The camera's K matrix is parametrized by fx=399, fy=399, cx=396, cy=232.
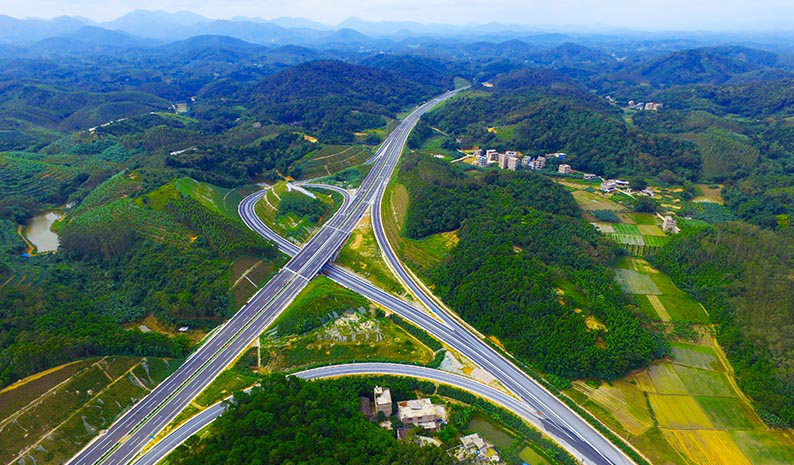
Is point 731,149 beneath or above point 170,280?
above

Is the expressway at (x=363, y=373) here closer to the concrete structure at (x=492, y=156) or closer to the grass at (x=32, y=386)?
the grass at (x=32, y=386)

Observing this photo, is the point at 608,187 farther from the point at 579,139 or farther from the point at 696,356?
the point at 696,356

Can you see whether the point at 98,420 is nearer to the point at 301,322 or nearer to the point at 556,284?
the point at 301,322

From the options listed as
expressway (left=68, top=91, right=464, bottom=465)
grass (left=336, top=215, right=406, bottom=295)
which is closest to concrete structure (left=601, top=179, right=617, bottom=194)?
expressway (left=68, top=91, right=464, bottom=465)

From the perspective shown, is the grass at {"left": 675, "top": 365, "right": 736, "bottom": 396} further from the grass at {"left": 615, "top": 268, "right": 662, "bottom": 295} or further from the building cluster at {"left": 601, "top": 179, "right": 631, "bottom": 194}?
the building cluster at {"left": 601, "top": 179, "right": 631, "bottom": 194}

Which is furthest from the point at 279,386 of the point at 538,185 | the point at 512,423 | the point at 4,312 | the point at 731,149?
the point at 731,149
